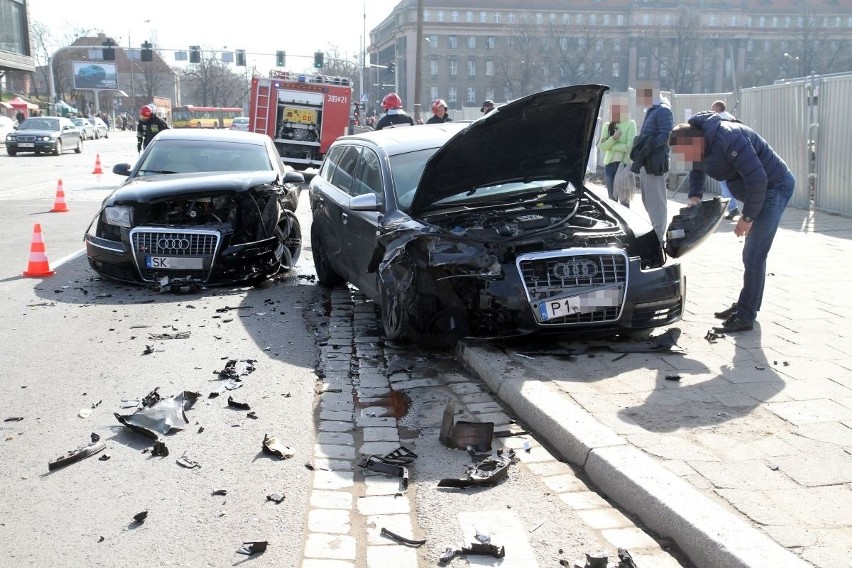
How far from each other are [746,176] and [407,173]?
110 inches

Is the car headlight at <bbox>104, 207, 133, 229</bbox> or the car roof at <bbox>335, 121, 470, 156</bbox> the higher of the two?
the car roof at <bbox>335, 121, 470, 156</bbox>

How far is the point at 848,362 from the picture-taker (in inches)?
233

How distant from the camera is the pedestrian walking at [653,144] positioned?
32.9ft

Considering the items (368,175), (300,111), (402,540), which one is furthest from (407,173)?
(300,111)

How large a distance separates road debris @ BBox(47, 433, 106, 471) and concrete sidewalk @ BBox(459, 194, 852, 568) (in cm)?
242

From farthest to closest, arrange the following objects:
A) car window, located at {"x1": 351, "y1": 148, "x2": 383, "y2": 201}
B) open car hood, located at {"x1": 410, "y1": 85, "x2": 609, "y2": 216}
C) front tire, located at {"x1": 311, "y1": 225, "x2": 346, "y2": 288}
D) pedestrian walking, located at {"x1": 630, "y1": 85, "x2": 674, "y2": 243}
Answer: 1. pedestrian walking, located at {"x1": 630, "y1": 85, "x2": 674, "y2": 243}
2. front tire, located at {"x1": 311, "y1": 225, "x2": 346, "y2": 288}
3. car window, located at {"x1": 351, "y1": 148, "x2": 383, "y2": 201}
4. open car hood, located at {"x1": 410, "y1": 85, "x2": 609, "y2": 216}

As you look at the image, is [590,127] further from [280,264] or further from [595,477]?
[280,264]

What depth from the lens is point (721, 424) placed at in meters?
4.81

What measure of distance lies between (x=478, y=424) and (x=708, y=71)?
110m

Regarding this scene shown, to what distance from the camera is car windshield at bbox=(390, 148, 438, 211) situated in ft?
24.2

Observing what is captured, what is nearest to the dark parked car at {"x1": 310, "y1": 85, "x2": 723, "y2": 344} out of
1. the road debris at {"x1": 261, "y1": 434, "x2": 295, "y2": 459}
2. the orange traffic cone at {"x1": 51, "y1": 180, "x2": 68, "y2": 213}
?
the road debris at {"x1": 261, "y1": 434, "x2": 295, "y2": 459}

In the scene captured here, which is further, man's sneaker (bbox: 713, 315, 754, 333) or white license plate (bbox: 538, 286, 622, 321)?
man's sneaker (bbox: 713, 315, 754, 333)

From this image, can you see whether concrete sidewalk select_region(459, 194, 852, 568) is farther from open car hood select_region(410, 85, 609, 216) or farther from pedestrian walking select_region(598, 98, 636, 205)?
pedestrian walking select_region(598, 98, 636, 205)

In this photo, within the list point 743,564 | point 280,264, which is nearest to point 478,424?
point 743,564
